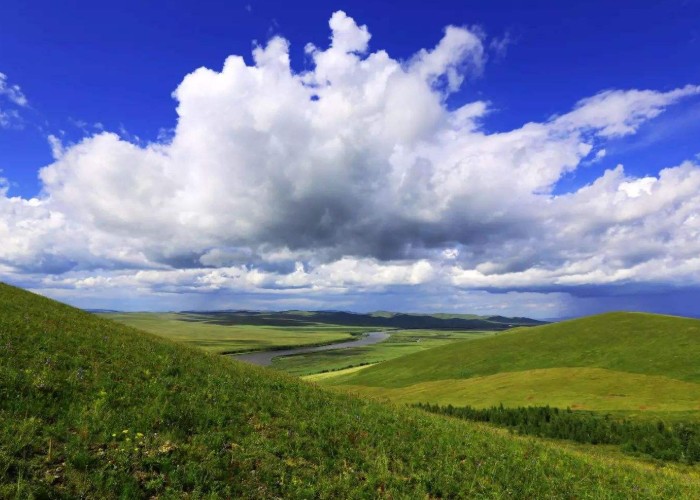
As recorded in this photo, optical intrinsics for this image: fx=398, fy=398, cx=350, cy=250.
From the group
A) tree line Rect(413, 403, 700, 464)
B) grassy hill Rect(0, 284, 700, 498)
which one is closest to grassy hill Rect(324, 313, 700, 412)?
tree line Rect(413, 403, 700, 464)

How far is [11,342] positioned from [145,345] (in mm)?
7958

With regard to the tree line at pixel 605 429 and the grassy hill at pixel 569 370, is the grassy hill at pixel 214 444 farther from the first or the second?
the grassy hill at pixel 569 370

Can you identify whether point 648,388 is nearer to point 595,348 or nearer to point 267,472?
point 595,348

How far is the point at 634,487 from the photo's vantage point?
1612 cm

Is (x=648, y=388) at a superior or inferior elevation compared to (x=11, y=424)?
inferior

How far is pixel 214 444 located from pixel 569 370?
70795mm

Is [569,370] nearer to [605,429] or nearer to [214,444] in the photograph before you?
[605,429]

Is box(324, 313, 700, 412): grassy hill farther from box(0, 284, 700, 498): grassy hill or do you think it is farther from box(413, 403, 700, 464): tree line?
box(0, 284, 700, 498): grassy hill

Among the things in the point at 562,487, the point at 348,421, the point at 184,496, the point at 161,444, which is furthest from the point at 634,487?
the point at 161,444

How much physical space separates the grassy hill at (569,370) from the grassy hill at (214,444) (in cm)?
3758

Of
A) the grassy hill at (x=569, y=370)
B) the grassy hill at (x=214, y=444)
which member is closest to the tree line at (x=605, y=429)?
the grassy hill at (x=569, y=370)

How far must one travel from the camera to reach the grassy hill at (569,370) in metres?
51.9

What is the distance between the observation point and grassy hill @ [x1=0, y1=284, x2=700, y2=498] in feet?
36.8

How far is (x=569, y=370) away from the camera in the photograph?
6856cm
